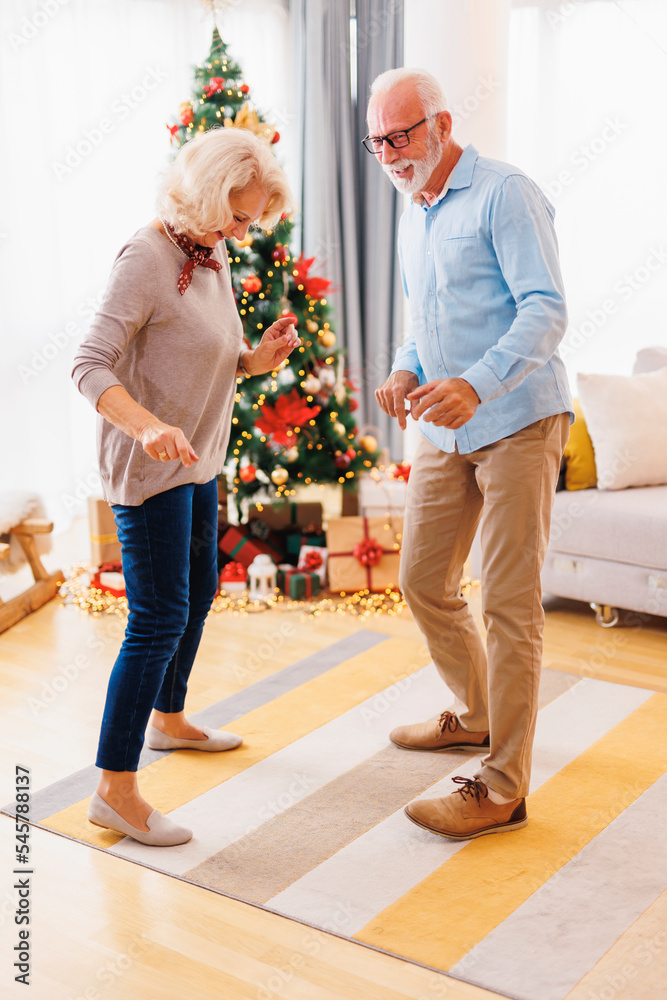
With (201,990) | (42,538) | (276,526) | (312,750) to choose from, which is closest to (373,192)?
(276,526)

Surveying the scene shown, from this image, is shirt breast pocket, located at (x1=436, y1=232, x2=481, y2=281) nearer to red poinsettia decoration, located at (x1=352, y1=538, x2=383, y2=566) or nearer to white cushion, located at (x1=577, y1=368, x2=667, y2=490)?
white cushion, located at (x1=577, y1=368, x2=667, y2=490)

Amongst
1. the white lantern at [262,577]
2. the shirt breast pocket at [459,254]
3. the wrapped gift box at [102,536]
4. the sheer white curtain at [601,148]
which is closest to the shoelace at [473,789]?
the shirt breast pocket at [459,254]

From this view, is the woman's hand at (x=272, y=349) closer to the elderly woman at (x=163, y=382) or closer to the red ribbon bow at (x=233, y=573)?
the elderly woman at (x=163, y=382)

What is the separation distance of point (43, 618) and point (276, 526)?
3.13 ft

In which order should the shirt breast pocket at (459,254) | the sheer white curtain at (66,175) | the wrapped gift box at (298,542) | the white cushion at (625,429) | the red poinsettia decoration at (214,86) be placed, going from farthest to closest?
the sheer white curtain at (66,175)
the wrapped gift box at (298,542)
the red poinsettia decoration at (214,86)
the white cushion at (625,429)
the shirt breast pocket at (459,254)

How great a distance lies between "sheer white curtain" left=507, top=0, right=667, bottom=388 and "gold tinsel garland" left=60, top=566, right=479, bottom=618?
73.6 inches

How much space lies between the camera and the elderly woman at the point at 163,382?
5.88 feet

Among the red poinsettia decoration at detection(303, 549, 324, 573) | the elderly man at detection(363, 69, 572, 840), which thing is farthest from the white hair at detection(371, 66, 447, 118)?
the red poinsettia decoration at detection(303, 549, 324, 573)

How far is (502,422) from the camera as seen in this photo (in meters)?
1.88

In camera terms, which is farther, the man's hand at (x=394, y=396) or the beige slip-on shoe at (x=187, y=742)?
the beige slip-on shoe at (x=187, y=742)

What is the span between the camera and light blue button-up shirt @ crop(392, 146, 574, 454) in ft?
5.63

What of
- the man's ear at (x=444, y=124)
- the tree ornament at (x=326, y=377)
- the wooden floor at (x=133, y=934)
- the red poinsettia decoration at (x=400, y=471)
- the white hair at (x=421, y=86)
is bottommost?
the wooden floor at (x=133, y=934)

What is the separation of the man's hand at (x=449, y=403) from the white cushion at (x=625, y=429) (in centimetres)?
161

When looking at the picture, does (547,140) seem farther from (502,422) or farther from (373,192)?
(502,422)
